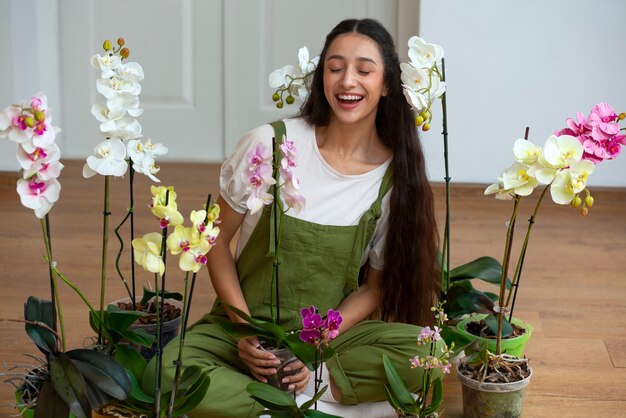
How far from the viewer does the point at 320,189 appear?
2158 mm

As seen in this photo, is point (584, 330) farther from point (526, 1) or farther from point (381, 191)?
point (526, 1)

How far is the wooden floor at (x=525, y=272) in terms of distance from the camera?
2.36 meters

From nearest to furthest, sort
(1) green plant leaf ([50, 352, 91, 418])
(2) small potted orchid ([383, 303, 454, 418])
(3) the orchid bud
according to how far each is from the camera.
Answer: (3) the orchid bud, (1) green plant leaf ([50, 352, 91, 418]), (2) small potted orchid ([383, 303, 454, 418])

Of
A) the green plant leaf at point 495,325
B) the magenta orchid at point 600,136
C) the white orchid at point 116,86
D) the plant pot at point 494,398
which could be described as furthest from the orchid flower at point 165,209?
the green plant leaf at point 495,325

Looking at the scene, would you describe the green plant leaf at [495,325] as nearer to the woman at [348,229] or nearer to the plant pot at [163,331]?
the woman at [348,229]

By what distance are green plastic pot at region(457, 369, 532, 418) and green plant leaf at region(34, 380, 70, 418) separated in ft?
2.85

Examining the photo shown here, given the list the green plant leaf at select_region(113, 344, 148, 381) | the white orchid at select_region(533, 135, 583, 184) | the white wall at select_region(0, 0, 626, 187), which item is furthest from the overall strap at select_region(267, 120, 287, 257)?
the white wall at select_region(0, 0, 626, 187)

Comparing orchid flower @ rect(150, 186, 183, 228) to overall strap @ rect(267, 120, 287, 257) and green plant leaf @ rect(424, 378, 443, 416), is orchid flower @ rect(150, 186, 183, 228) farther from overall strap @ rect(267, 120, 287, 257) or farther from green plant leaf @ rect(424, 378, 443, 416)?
green plant leaf @ rect(424, 378, 443, 416)

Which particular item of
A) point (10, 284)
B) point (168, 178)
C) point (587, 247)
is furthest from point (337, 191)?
point (168, 178)

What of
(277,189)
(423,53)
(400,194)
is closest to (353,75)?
(423,53)

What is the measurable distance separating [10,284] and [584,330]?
174 centimetres

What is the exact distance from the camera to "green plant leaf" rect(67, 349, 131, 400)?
5.52ft

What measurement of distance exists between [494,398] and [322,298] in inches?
17.2

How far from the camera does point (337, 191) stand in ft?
7.10
